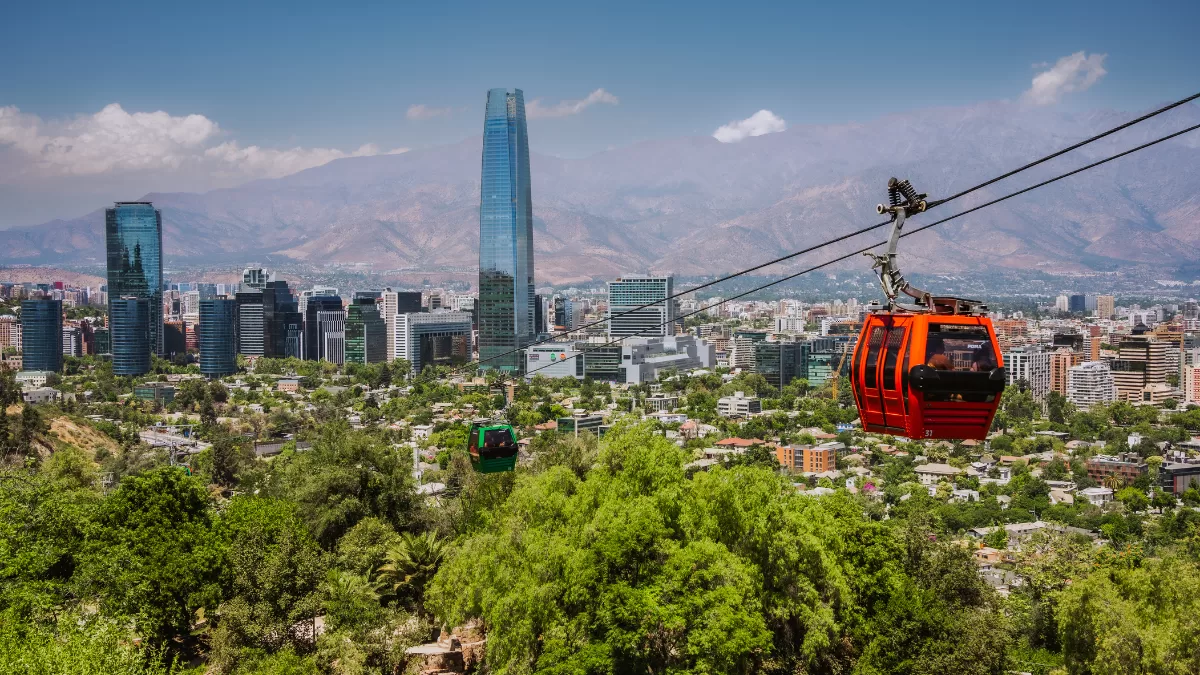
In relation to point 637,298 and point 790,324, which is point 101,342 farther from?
point 790,324

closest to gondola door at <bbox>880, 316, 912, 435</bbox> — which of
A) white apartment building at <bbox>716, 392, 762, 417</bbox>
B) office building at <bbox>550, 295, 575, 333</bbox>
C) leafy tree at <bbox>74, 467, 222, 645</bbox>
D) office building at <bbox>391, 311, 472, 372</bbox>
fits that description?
leafy tree at <bbox>74, 467, 222, 645</bbox>

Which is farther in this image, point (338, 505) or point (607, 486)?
point (338, 505)

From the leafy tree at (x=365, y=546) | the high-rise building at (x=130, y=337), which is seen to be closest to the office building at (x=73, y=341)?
the high-rise building at (x=130, y=337)

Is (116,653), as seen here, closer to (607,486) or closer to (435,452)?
(607,486)

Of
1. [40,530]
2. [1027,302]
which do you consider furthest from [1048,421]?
[1027,302]

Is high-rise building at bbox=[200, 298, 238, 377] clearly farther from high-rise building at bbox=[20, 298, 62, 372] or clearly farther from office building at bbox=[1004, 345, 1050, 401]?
office building at bbox=[1004, 345, 1050, 401]
